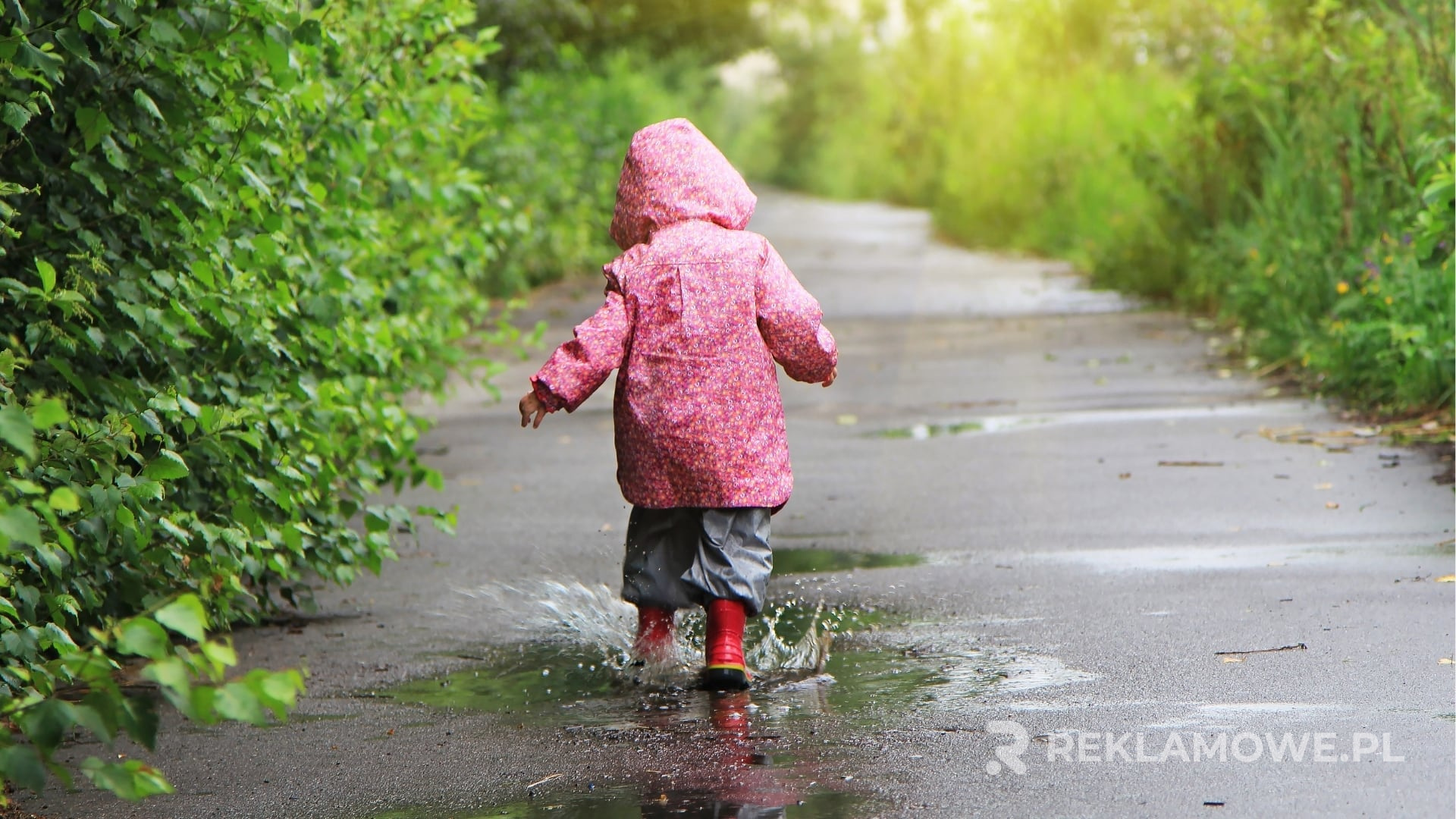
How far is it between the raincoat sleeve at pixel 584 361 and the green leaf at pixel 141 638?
2343 millimetres

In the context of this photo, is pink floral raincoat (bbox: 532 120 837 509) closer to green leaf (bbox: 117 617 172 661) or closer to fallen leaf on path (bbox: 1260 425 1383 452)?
green leaf (bbox: 117 617 172 661)

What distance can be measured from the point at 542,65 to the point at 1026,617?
15988 millimetres

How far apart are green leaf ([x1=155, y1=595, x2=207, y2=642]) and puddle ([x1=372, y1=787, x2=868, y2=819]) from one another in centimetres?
139

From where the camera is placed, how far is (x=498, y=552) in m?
6.78

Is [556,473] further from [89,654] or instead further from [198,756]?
[89,654]

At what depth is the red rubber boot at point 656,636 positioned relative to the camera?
4910mm

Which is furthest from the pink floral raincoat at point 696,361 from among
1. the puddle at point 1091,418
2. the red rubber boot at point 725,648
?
the puddle at point 1091,418

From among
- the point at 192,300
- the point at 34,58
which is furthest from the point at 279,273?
the point at 34,58

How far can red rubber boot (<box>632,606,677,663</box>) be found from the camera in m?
4.91

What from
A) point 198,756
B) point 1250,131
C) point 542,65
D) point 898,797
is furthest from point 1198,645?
point 542,65

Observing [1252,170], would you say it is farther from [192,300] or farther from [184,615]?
[184,615]

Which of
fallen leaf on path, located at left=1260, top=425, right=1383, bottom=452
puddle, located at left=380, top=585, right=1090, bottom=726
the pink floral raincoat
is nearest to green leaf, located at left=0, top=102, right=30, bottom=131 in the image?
the pink floral raincoat

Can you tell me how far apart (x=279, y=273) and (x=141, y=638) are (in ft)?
10.4

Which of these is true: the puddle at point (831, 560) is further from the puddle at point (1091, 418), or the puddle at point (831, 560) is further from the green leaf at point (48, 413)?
the green leaf at point (48, 413)
